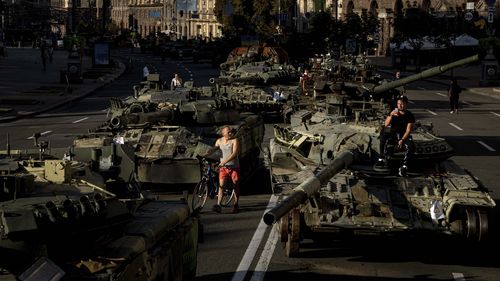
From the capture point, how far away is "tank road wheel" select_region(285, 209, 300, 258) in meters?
13.9

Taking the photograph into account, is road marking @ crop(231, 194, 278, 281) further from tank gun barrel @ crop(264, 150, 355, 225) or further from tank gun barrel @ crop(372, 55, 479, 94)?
tank gun barrel @ crop(372, 55, 479, 94)

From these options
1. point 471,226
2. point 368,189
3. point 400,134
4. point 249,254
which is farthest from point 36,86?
point 471,226

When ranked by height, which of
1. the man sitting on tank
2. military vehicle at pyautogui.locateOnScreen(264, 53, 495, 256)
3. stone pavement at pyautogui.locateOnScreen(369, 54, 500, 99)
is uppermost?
the man sitting on tank

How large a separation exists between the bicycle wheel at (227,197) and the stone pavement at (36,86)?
61.2 feet

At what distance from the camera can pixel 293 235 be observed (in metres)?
14.0

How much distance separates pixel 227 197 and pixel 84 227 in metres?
10.8

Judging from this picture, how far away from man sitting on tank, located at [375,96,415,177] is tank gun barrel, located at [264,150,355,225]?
1122 millimetres

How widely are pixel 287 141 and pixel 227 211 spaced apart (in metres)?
1.74

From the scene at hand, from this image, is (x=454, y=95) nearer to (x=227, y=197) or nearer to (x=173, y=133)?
(x=173, y=133)

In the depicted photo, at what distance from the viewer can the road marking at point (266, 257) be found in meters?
13.4

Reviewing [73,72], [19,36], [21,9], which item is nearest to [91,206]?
[73,72]

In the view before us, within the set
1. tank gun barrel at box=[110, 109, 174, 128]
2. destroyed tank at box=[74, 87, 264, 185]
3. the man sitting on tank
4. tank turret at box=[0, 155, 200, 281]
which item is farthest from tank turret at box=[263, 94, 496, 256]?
tank gun barrel at box=[110, 109, 174, 128]

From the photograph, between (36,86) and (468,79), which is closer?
(36,86)

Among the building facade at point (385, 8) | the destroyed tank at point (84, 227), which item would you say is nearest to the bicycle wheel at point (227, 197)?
the destroyed tank at point (84, 227)
